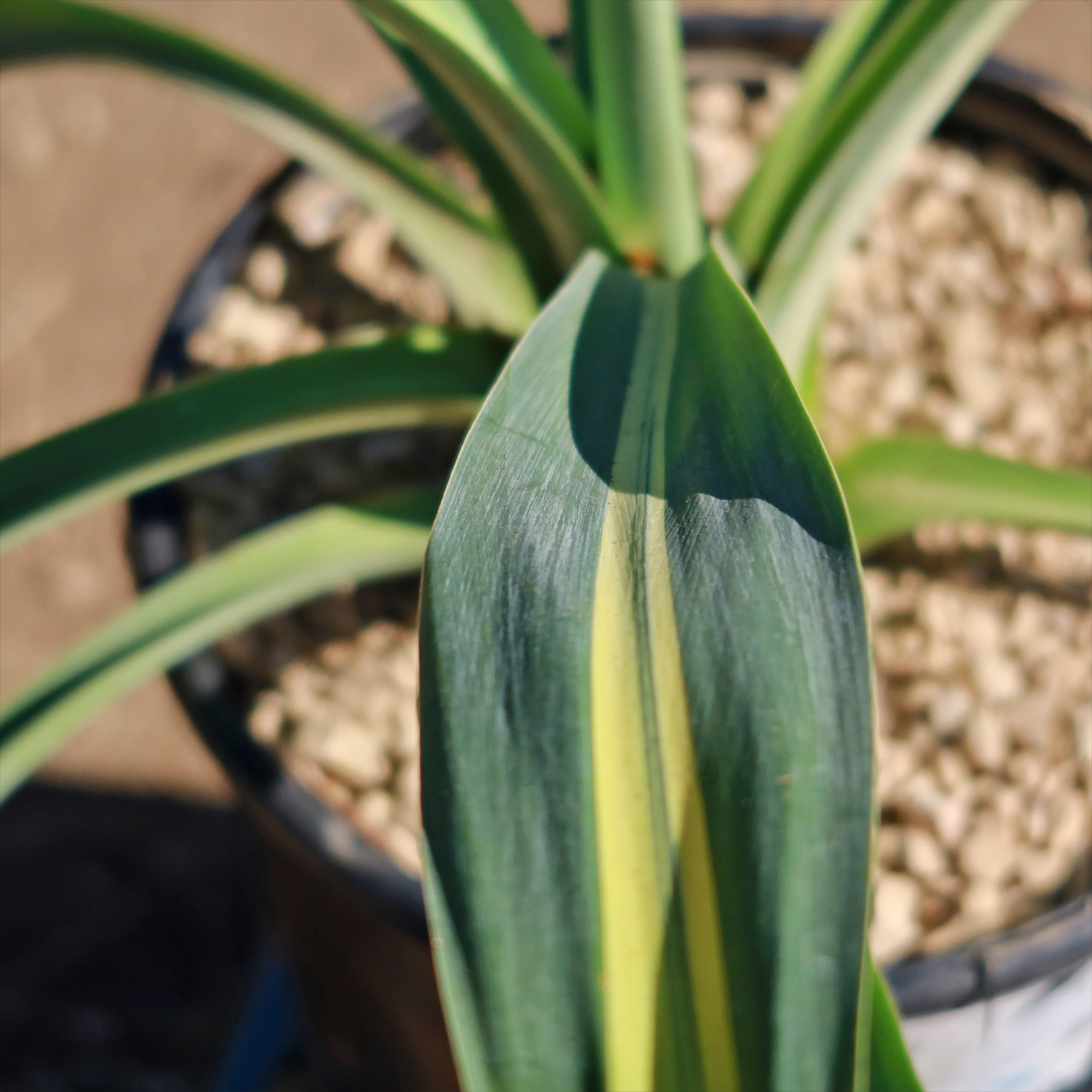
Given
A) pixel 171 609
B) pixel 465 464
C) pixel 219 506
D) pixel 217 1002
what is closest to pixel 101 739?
pixel 217 1002

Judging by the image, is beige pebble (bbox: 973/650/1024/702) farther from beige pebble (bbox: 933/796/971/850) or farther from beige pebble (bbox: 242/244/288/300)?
beige pebble (bbox: 242/244/288/300)

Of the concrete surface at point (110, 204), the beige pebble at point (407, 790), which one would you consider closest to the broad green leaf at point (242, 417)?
the beige pebble at point (407, 790)

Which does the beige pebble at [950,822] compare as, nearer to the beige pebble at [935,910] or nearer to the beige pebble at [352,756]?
the beige pebble at [935,910]

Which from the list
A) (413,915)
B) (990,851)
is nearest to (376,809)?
(413,915)

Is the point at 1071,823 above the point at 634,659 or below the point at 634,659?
below

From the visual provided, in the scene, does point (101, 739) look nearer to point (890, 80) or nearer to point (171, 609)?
point (171, 609)

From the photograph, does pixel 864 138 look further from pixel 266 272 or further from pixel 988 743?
pixel 266 272
